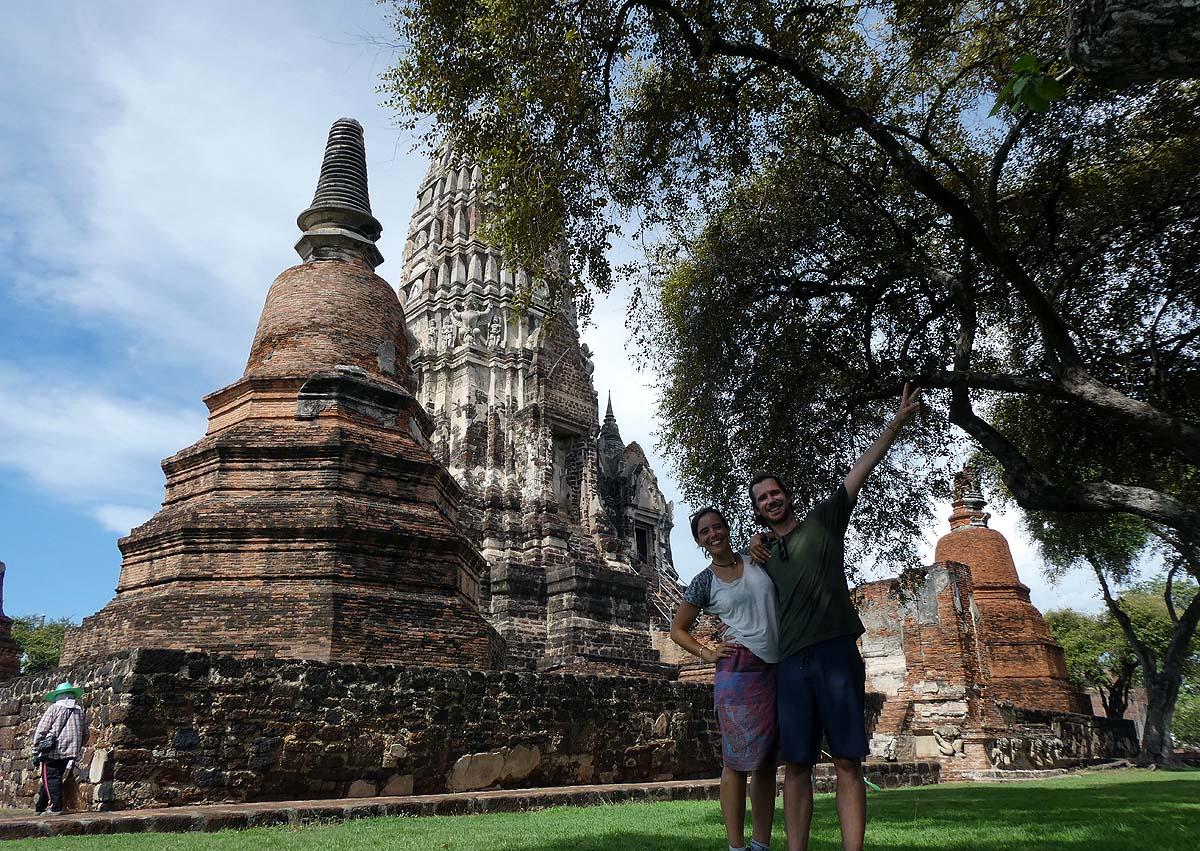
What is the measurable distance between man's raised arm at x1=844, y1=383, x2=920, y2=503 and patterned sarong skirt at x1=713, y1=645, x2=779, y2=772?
917 mm

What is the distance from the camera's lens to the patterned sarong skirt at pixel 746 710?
3660 mm

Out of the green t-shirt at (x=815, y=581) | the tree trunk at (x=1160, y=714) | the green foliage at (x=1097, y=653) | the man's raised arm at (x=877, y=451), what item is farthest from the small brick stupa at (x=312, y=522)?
the green foliage at (x=1097, y=653)

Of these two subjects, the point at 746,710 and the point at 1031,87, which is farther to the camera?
the point at 746,710

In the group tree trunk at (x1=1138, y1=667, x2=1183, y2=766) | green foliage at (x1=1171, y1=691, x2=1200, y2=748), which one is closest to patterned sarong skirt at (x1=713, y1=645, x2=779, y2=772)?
tree trunk at (x1=1138, y1=667, x2=1183, y2=766)

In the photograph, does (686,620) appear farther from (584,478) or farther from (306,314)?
(584,478)

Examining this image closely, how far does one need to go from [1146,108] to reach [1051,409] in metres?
3.41

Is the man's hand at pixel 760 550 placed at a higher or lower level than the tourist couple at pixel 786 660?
higher

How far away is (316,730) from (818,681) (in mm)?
5069

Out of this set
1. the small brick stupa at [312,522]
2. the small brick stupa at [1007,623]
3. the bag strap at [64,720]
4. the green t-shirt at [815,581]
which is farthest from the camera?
the small brick stupa at [1007,623]

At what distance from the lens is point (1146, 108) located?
845 centimetres

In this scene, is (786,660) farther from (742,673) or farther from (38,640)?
(38,640)

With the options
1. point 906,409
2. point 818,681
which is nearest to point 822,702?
point 818,681

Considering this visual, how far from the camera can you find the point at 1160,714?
1981 cm

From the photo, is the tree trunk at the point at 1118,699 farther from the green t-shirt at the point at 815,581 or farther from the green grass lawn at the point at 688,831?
the green t-shirt at the point at 815,581
